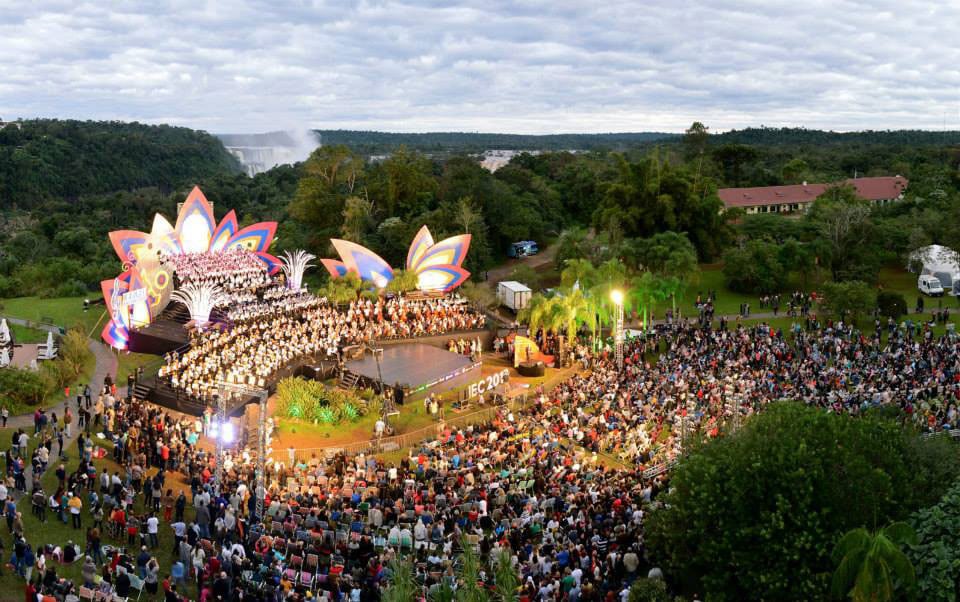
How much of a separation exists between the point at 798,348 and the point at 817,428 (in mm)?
18528

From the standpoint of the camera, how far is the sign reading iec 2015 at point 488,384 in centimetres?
3112

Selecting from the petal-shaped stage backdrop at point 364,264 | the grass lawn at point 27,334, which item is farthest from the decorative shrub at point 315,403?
the grass lawn at point 27,334

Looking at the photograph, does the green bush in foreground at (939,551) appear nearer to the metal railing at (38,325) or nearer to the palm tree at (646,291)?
the palm tree at (646,291)

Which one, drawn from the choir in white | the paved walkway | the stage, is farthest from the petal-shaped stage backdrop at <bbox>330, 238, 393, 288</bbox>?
the paved walkway

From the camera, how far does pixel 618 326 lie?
3578 centimetres

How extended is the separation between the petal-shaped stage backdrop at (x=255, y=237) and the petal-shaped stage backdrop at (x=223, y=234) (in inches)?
16.9

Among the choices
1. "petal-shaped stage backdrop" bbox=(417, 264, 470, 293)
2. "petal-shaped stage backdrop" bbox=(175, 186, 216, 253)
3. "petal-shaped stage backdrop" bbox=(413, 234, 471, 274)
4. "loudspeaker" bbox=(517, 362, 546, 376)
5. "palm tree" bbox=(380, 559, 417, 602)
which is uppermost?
"petal-shaped stage backdrop" bbox=(175, 186, 216, 253)

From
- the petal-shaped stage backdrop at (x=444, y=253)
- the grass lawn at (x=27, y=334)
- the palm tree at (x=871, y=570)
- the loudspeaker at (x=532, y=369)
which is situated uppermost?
the petal-shaped stage backdrop at (x=444, y=253)

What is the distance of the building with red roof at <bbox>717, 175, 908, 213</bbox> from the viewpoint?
237 feet

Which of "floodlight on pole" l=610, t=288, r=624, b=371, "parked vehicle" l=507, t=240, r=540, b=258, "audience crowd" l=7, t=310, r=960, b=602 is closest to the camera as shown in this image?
"audience crowd" l=7, t=310, r=960, b=602

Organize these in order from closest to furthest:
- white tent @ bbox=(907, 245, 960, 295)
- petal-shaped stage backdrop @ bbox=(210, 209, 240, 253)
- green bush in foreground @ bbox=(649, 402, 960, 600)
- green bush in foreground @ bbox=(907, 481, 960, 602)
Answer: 1. green bush in foreground @ bbox=(907, 481, 960, 602)
2. green bush in foreground @ bbox=(649, 402, 960, 600)
3. petal-shaped stage backdrop @ bbox=(210, 209, 240, 253)
4. white tent @ bbox=(907, 245, 960, 295)

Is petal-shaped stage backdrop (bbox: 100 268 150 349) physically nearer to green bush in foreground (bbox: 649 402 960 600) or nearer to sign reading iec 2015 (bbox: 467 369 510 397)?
sign reading iec 2015 (bbox: 467 369 510 397)

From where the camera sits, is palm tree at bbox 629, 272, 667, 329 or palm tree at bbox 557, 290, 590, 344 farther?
palm tree at bbox 629, 272, 667, 329

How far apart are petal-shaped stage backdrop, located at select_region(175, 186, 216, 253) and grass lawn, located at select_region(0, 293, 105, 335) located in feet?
19.2
